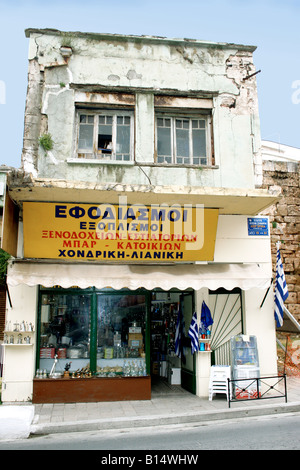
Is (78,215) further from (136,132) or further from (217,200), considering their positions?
(217,200)

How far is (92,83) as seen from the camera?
9.76m

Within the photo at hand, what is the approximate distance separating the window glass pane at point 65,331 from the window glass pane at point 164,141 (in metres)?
4.09

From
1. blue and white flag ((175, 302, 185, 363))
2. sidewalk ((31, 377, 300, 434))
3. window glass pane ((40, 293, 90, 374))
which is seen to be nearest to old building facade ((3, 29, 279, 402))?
window glass pane ((40, 293, 90, 374))

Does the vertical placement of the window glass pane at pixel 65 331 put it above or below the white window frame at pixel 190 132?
below

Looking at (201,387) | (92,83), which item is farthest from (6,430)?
(92,83)

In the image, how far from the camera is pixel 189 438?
6.49 m

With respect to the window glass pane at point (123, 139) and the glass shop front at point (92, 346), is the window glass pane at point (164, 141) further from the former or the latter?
the glass shop front at point (92, 346)

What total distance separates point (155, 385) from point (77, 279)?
4.34m

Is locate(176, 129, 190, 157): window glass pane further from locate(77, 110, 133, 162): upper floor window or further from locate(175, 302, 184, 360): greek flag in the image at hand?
locate(175, 302, 184, 360): greek flag

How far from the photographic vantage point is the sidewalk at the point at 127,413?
21.5 feet

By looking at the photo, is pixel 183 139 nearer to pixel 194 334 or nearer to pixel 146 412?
pixel 194 334

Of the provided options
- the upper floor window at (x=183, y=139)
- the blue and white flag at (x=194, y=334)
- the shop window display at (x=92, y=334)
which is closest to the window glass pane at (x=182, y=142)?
the upper floor window at (x=183, y=139)

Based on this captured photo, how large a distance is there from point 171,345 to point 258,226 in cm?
454

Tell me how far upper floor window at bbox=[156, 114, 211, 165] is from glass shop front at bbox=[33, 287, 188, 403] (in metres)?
3.54
